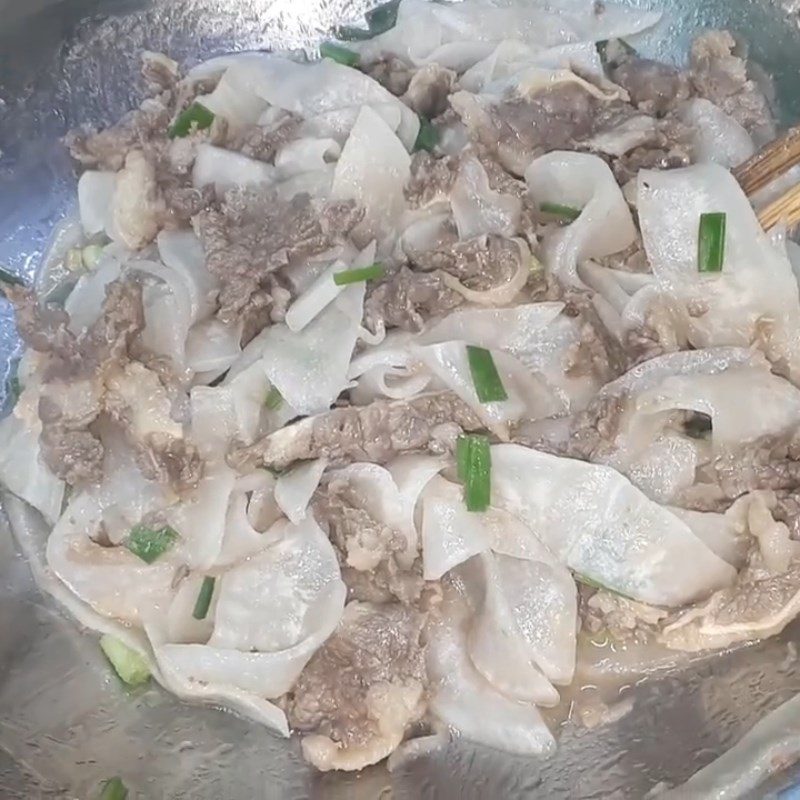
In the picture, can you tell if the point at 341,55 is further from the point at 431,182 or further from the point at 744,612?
the point at 744,612

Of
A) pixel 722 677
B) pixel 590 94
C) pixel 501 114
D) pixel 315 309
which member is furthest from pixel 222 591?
pixel 590 94

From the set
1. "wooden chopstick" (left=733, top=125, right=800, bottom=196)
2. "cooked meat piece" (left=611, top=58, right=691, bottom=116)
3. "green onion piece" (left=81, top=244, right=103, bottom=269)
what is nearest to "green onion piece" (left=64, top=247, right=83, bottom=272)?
"green onion piece" (left=81, top=244, right=103, bottom=269)

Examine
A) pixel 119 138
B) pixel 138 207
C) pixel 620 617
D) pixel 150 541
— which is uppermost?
pixel 119 138

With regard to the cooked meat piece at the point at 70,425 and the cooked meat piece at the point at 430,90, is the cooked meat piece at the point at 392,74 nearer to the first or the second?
the cooked meat piece at the point at 430,90

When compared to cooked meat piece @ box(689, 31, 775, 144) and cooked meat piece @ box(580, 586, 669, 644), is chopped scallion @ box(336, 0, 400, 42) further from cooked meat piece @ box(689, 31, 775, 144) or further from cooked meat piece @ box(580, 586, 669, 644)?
cooked meat piece @ box(580, 586, 669, 644)

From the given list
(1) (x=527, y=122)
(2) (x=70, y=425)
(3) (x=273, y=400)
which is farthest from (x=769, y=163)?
(2) (x=70, y=425)

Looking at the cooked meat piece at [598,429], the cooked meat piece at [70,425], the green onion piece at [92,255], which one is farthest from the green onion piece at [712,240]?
the green onion piece at [92,255]
